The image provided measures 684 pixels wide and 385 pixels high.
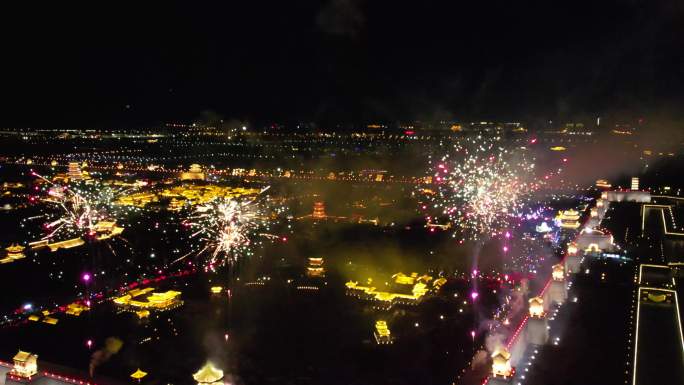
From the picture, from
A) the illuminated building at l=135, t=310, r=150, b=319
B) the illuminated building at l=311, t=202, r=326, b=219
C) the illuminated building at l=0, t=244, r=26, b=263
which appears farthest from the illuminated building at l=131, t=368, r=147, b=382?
the illuminated building at l=311, t=202, r=326, b=219

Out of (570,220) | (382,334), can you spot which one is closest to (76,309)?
(382,334)

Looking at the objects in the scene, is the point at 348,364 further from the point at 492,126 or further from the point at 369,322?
the point at 492,126

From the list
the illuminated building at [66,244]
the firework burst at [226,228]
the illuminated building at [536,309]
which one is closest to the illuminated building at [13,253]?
the illuminated building at [66,244]

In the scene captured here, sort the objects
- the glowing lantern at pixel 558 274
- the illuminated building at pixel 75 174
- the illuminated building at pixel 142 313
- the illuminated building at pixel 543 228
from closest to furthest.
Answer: the glowing lantern at pixel 558 274 → the illuminated building at pixel 142 313 → the illuminated building at pixel 543 228 → the illuminated building at pixel 75 174

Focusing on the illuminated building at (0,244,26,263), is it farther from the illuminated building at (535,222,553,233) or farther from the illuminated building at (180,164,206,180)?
the illuminated building at (180,164,206,180)

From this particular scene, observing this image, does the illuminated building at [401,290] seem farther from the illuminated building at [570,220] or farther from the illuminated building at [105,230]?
the illuminated building at [105,230]

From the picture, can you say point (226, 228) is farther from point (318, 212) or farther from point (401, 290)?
point (401, 290)
